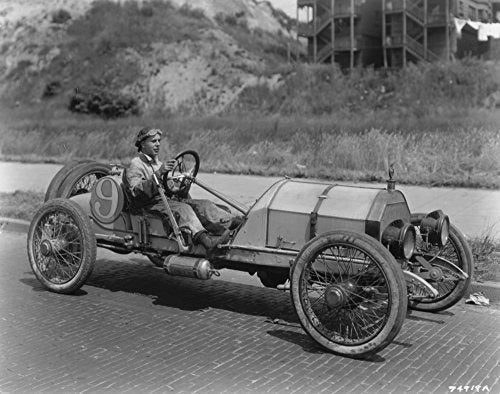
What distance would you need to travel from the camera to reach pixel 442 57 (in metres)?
42.4

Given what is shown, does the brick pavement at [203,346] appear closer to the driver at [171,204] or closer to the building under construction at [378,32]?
the driver at [171,204]

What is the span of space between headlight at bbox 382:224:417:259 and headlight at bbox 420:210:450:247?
0.21 m

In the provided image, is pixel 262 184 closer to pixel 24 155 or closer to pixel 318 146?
pixel 318 146

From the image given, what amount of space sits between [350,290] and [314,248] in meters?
0.38

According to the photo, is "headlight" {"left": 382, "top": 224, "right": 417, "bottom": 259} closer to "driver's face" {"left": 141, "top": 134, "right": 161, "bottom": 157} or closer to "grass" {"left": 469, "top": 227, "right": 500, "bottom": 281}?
"grass" {"left": 469, "top": 227, "right": 500, "bottom": 281}

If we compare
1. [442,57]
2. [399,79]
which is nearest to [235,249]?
[399,79]

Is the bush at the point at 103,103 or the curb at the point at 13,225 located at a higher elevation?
the bush at the point at 103,103

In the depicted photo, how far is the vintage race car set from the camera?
175 inches

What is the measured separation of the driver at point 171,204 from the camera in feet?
17.7

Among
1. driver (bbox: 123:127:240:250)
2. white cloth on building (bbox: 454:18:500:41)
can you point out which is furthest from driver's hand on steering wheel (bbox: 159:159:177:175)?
white cloth on building (bbox: 454:18:500:41)

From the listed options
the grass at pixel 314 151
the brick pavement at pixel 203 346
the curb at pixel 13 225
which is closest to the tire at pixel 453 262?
the brick pavement at pixel 203 346

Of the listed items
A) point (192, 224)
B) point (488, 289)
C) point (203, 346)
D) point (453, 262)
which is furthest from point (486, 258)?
point (203, 346)

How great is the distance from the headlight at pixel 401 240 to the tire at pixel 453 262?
1.41 ft

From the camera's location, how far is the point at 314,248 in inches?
177
